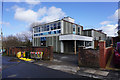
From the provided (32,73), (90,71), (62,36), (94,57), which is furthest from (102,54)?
(62,36)

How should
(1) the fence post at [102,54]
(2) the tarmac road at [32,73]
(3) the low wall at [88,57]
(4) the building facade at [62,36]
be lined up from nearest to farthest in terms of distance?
(2) the tarmac road at [32,73]
(1) the fence post at [102,54]
(3) the low wall at [88,57]
(4) the building facade at [62,36]

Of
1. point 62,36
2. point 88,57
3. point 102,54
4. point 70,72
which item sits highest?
point 62,36

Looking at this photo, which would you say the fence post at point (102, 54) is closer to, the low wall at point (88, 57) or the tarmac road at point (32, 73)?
the low wall at point (88, 57)

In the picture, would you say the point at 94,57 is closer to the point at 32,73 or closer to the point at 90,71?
the point at 90,71

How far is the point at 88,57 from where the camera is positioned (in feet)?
26.0

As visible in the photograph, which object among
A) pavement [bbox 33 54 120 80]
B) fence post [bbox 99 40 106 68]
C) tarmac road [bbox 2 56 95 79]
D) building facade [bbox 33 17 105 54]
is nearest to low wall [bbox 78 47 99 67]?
fence post [bbox 99 40 106 68]

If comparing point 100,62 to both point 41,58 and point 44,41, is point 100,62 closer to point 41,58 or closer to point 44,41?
point 41,58

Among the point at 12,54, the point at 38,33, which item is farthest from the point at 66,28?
the point at 12,54

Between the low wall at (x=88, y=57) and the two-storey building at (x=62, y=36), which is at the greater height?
the two-storey building at (x=62, y=36)

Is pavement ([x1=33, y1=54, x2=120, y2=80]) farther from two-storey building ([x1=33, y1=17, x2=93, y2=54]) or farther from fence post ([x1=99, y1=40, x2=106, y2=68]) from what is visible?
two-storey building ([x1=33, y1=17, x2=93, y2=54])

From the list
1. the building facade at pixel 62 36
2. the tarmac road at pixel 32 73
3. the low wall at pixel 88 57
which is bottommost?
the tarmac road at pixel 32 73

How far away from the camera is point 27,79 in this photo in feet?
16.5

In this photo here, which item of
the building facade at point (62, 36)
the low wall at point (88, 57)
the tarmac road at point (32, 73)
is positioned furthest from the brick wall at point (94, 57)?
the building facade at point (62, 36)

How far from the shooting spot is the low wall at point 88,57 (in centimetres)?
759
